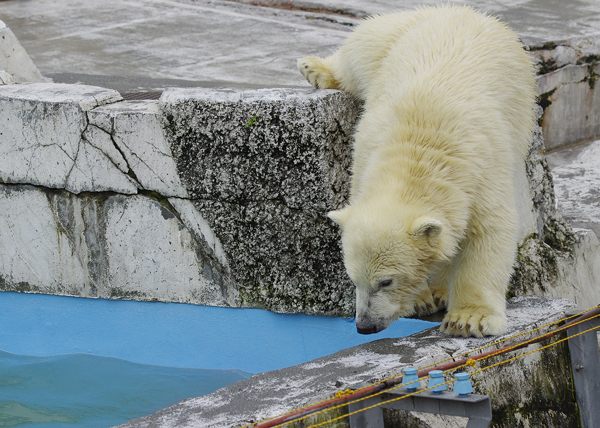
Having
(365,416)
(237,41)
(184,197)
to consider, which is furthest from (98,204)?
(237,41)

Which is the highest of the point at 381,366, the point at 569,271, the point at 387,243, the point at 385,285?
the point at 387,243

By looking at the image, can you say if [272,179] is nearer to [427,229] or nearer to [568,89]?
[427,229]

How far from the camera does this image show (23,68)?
5.45 meters

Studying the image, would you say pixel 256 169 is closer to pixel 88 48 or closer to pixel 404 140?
pixel 404 140

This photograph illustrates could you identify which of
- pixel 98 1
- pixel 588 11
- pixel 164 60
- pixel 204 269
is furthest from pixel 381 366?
pixel 98 1

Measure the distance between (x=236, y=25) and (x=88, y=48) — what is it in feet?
7.72

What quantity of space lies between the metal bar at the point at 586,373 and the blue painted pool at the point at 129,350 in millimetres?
771

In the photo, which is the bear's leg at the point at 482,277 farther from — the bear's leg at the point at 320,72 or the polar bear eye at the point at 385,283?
the bear's leg at the point at 320,72

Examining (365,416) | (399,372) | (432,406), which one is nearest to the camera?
(432,406)

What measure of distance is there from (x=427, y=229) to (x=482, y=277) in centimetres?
56

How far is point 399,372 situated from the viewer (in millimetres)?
2635

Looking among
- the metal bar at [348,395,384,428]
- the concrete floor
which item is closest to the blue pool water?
the metal bar at [348,395,384,428]

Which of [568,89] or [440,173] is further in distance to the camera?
[568,89]

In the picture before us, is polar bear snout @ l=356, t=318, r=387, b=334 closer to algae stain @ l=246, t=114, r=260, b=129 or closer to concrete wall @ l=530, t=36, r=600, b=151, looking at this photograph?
algae stain @ l=246, t=114, r=260, b=129
